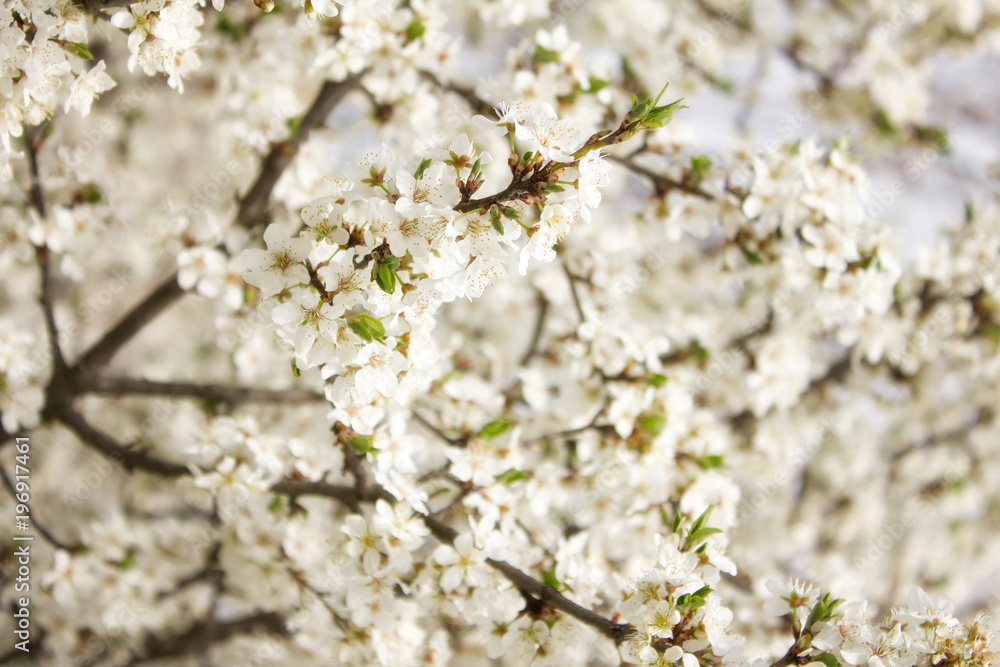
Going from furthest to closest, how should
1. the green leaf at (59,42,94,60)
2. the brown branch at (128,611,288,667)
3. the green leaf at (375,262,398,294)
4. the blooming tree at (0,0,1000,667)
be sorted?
the brown branch at (128,611,288,667) → the green leaf at (59,42,94,60) → the blooming tree at (0,0,1000,667) → the green leaf at (375,262,398,294)

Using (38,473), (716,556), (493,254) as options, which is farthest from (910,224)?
(38,473)

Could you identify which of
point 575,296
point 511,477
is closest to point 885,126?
point 575,296

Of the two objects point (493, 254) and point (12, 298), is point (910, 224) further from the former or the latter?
point (12, 298)

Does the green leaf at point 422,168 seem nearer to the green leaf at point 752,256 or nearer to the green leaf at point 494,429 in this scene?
the green leaf at point 494,429

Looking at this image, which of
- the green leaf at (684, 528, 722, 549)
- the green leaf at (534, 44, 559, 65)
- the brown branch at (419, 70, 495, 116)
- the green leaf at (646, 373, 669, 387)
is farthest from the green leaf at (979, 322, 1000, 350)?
the brown branch at (419, 70, 495, 116)

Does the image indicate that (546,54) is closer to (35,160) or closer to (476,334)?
(35,160)

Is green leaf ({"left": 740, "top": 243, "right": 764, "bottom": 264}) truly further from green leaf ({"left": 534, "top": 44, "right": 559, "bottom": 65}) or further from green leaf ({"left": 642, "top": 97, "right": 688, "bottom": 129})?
green leaf ({"left": 642, "top": 97, "right": 688, "bottom": 129})
